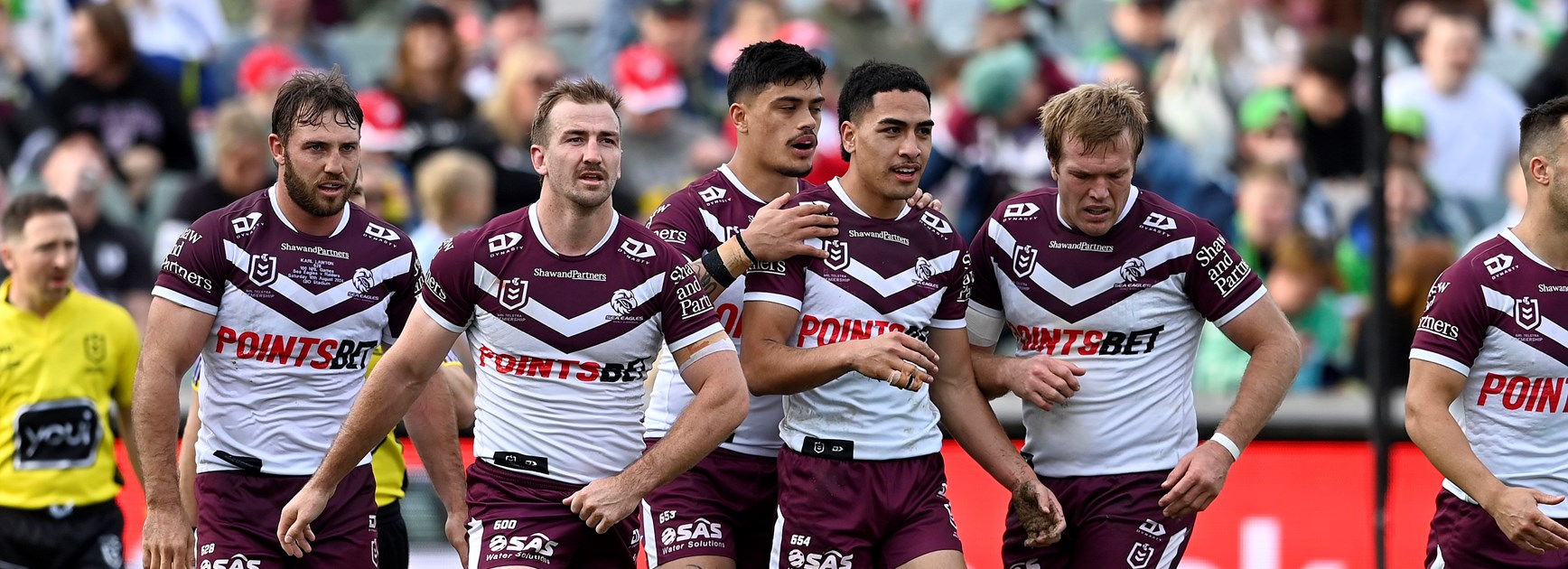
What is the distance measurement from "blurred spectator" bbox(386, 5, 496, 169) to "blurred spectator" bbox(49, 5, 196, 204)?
1.71 meters

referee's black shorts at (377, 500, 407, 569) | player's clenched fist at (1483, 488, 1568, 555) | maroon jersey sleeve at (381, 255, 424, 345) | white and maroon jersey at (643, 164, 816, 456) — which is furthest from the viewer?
referee's black shorts at (377, 500, 407, 569)

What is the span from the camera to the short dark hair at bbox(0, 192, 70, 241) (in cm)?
916

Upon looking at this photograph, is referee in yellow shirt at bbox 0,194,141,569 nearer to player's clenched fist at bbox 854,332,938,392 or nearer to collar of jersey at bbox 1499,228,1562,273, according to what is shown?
player's clenched fist at bbox 854,332,938,392

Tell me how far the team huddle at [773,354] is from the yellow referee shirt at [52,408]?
7.09 feet

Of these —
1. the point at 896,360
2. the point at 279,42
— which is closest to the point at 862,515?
the point at 896,360

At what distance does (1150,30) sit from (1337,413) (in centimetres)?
490

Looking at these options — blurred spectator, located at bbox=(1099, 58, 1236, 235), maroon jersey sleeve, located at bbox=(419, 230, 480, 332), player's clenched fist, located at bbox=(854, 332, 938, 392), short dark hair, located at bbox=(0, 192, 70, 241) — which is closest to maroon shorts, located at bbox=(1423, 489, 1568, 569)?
player's clenched fist, located at bbox=(854, 332, 938, 392)

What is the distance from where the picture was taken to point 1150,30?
1459cm

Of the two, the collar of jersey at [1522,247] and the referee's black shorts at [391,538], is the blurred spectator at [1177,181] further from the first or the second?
the referee's black shorts at [391,538]

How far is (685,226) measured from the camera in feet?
24.6

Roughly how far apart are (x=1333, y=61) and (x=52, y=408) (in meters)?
9.26

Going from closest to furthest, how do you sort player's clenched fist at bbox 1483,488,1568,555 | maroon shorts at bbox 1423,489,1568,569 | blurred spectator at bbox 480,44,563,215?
1. player's clenched fist at bbox 1483,488,1568,555
2. maroon shorts at bbox 1423,489,1568,569
3. blurred spectator at bbox 480,44,563,215

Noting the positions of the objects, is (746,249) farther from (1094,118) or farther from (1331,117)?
(1331,117)

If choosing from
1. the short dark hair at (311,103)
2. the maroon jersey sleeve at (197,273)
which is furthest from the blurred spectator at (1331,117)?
the maroon jersey sleeve at (197,273)
